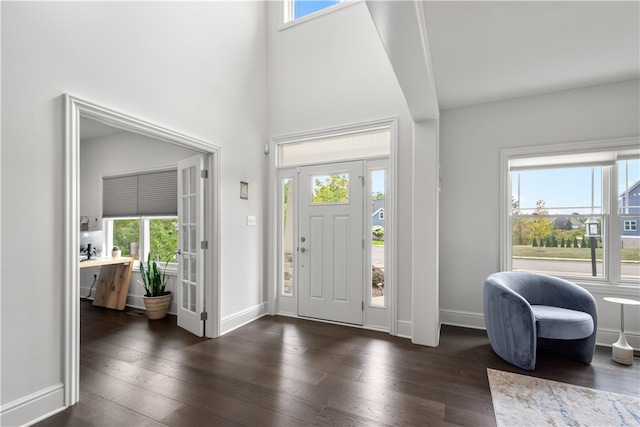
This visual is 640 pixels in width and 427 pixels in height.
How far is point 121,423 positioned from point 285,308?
7.75 feet

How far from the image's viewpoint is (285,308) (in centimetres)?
415

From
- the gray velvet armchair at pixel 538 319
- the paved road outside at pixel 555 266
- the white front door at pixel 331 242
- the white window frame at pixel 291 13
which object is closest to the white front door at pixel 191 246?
the white front door at pixel 331 242

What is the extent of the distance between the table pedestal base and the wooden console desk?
5792 millimetres

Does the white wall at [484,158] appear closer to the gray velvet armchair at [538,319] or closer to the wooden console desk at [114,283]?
the gray velvet armchair at [538,319]

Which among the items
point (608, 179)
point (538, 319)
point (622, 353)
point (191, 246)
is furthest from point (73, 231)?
point (608, 179)

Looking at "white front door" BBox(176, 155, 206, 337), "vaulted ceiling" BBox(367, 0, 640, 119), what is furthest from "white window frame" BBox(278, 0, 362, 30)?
"white front door" BBox(176, 155, 206, 337)

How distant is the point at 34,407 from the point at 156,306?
2106 millimetres

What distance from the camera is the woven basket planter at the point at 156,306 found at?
13.1ft

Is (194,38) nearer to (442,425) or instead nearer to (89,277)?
(442,425)

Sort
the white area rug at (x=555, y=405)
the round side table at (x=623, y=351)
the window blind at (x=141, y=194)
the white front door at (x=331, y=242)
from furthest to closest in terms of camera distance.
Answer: the window blind at (x=141, y=194) < the white front door at (x=331, y=242) < the round side table at (x=623, y=351) < the white area rug at (x=555, y=405)

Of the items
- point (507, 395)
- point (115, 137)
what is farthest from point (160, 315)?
point (507, 395)

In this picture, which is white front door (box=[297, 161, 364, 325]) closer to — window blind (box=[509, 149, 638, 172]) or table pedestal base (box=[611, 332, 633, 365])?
window blind (box=[509, 149, 638, 172])

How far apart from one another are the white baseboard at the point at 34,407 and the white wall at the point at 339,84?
2.99 m

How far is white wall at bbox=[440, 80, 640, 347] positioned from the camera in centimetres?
316
